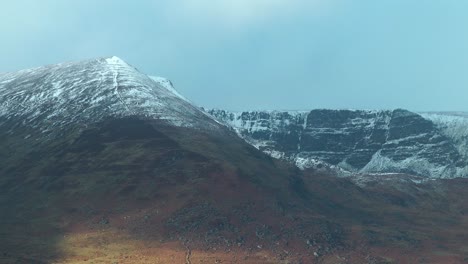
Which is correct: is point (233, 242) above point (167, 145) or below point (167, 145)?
below

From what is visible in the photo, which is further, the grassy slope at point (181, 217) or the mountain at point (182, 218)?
the grassy slope at point (181, 217)

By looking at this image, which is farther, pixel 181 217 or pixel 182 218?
pixel 181 217

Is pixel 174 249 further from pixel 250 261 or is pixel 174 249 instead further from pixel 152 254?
pixel 250 261

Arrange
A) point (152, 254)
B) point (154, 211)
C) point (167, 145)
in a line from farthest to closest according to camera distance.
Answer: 1. point (167, 145)
2. point (154, 211)
3. point (152, 254)

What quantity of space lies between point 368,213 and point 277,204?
4429cm

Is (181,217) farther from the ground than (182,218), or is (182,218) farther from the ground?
(181,217)

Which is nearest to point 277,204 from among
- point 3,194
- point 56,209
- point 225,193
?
point 225,193

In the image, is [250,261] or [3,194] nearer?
[250,261]

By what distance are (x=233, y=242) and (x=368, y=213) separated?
227 feet

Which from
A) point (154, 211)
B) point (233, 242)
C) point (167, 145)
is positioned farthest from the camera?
point (167, 145)

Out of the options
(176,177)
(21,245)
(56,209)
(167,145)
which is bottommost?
(21,245)

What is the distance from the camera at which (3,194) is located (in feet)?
575

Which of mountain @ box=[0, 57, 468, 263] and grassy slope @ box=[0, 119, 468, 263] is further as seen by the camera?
grassy slope @ box=[0, 119, 468, 263]

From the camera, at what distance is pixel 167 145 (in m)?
197
